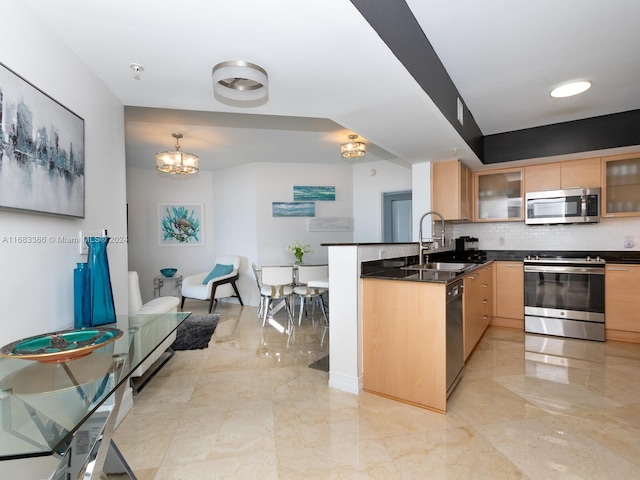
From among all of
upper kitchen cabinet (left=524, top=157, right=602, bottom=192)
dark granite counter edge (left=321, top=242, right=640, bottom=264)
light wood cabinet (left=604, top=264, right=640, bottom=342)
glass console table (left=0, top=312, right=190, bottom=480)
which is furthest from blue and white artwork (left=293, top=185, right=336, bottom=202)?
glass console table (left=0, top=312, right=190, bottom=480)

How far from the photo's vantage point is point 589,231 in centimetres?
399

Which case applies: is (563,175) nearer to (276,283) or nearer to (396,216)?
(396,216)

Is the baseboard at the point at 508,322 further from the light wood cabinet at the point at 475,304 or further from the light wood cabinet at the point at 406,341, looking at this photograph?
the light wood cabinet at the point at 406,341

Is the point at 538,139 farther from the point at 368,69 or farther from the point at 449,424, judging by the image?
the point at 449,424

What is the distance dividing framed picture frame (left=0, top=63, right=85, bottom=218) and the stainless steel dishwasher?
7.49 ft

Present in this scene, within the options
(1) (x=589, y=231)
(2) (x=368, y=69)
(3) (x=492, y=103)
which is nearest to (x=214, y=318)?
(2) (x=368, y=69)

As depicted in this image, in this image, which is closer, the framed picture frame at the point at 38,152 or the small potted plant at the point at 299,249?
the framed picture frame at the point at 38,152

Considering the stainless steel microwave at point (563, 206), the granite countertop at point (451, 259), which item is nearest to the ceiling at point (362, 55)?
the stainless steel microwave at point (563, 206)

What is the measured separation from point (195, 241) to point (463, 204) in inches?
190

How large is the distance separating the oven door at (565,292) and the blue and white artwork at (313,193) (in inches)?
128

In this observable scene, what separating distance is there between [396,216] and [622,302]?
3.10 metres

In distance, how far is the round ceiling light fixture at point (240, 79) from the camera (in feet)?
5.54

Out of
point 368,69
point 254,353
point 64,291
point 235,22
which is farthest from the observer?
point 254,353

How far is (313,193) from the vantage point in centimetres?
575
